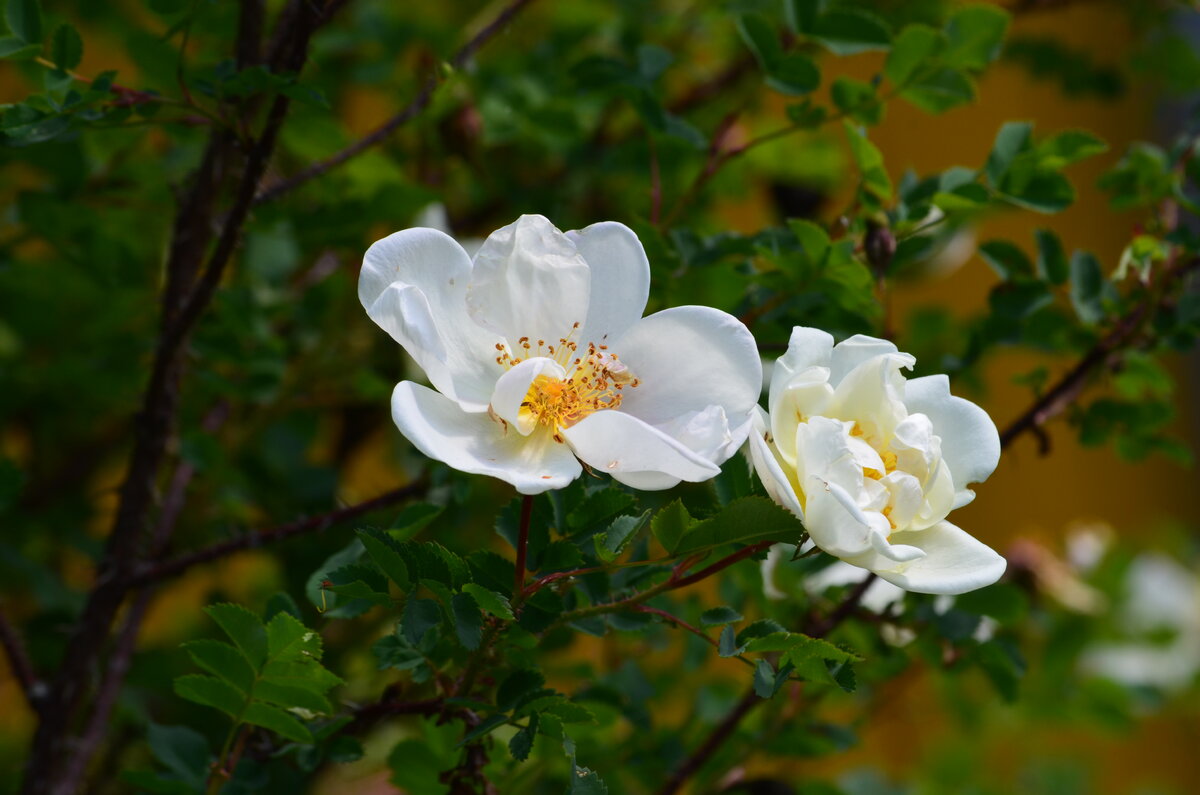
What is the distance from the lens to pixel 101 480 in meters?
1.35

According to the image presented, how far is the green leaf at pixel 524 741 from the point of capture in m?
0.56

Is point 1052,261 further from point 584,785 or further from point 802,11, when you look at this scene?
point 584,785

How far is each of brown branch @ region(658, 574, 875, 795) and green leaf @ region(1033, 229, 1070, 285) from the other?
0.88ft

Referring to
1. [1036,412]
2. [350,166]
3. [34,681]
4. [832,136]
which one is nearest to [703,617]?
[1036,412]

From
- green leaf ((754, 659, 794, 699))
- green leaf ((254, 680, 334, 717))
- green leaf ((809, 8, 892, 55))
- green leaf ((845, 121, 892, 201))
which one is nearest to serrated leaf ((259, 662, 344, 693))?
green leaf ((254, 680, 334, 717))

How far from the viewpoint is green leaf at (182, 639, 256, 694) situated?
592 mm

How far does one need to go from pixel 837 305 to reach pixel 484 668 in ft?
1.08

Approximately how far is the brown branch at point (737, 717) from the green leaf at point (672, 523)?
0.87 feet

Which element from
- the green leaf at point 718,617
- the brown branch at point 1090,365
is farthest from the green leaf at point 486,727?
the brown branch at point 1090,365

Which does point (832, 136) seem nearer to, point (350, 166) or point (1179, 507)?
point (350, 166)

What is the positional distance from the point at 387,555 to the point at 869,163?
0.41 metres

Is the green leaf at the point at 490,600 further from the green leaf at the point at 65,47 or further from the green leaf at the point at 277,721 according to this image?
the green leaf at the point at 65,47

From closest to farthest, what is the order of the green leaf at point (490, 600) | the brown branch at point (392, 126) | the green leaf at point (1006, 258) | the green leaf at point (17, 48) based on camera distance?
1. the green leaf at point (490, 600)
2. the green leaf at point (17, 48)
3. the brown branch at point (392, 126)
4. the green leaf at point (1006, 258)

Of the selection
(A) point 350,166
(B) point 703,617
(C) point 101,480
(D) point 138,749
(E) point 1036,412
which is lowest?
(D) point 138,749
